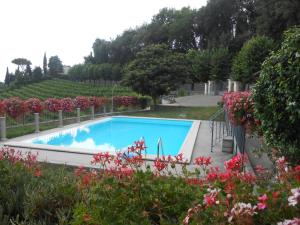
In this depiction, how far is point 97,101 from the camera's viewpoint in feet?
59.3

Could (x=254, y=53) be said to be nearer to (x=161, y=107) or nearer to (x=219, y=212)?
(x=161, y=107)

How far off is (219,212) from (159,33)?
4895 centimetres

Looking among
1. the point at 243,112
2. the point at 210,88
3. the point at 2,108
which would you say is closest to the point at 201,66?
the point at 210,88

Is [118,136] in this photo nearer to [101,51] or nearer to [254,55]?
[254,55]

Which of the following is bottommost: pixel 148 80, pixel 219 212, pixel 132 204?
pixel 132 204

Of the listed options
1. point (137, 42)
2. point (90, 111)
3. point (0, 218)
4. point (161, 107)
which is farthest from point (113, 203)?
point (137, 42)

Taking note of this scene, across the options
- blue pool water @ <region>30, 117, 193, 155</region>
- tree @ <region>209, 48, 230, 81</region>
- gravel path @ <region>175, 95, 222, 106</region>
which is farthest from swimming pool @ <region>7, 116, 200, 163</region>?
tree @ <region>209, 48, 230, 81</region>

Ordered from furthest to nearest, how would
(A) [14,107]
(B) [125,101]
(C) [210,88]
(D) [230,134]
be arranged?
(C) [210,88] → (B) [125,101] → (A) [14,107] → (D) [230,134]

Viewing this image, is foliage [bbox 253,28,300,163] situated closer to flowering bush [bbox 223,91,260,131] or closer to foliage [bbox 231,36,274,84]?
flowering bush [bbox 223,91,260,131]

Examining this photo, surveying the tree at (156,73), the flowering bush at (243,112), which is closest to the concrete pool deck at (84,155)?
the flowering bush at (243,112)

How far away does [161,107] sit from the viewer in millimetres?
23672

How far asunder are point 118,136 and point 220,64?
22523 millimetres

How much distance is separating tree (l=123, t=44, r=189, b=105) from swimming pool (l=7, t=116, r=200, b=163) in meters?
4.38

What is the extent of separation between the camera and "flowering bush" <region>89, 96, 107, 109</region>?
17672 millimetres
